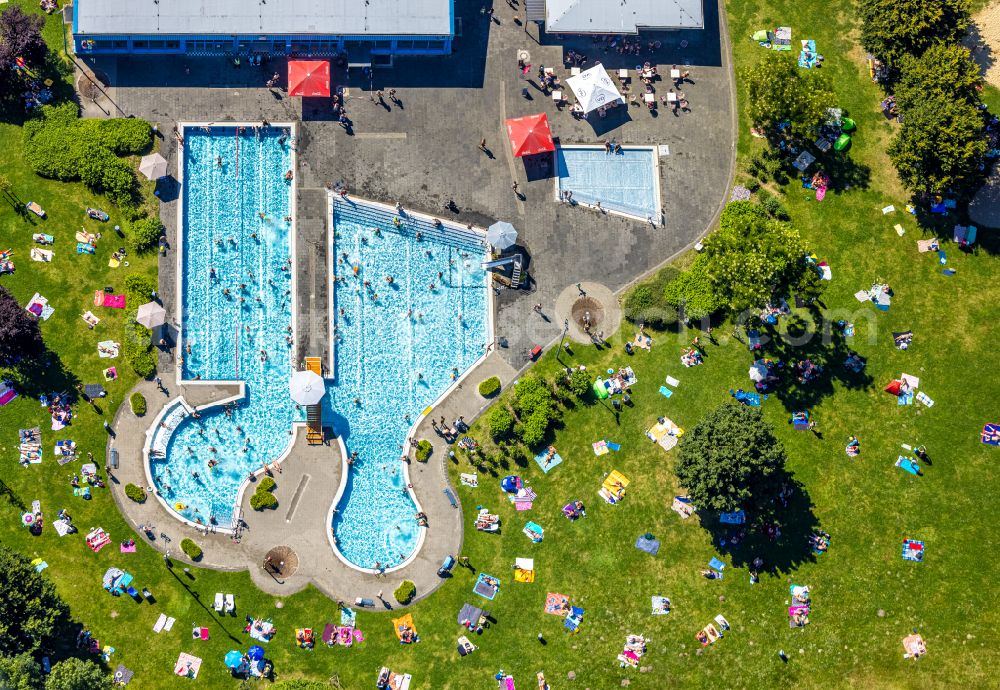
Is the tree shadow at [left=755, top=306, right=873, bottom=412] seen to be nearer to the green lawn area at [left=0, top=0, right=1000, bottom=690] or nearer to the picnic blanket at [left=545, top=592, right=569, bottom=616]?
the green lawn area at [left=0, top=0, right=1000, bottom=690]

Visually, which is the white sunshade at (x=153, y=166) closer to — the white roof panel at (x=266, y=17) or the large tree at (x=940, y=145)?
the white roof panel at (x=266, y=17)

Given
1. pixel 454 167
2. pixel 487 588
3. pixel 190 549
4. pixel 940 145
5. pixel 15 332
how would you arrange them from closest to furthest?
pixel 15 332
pixel 940 145
pixel 190 549
pixel 487 588
pixel 454 167

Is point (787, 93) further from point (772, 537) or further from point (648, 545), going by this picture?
point (648, 545)

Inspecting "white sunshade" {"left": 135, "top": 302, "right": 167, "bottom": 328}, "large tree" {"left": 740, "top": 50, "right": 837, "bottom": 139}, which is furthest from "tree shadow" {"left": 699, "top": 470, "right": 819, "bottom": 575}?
"white sunshade" {"left": 135, "top": 302, "right": 167, "bottom": 328}

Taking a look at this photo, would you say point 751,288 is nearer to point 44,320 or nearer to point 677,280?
point 677,280

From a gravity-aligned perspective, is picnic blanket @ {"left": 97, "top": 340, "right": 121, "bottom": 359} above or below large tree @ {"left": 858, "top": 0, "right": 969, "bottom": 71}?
below

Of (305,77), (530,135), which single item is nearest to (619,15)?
(530,135)
